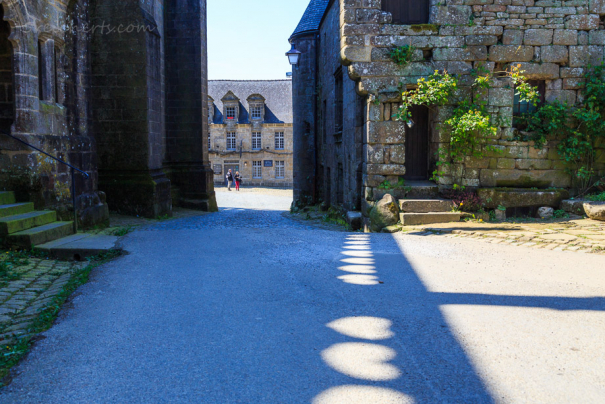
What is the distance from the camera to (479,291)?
4.47 metres

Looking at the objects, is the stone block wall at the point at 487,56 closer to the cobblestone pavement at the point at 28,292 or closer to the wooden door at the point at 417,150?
the wooden door at the point at 417,150

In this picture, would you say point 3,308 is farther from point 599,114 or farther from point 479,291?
point 599,114

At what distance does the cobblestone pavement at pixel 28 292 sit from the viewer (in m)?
3.64

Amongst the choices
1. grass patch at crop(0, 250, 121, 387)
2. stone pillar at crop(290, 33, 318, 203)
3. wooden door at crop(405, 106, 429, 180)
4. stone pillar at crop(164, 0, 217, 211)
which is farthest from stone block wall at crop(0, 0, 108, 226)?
stone pillar at crop(290, 33, 318, 203)

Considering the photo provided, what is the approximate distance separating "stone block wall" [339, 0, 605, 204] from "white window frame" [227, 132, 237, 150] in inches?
1344

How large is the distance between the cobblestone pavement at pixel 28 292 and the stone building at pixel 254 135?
1435 inches

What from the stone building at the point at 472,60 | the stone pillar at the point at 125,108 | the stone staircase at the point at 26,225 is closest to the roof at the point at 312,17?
the stone pillar at the point at 125,108

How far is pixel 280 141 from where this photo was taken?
138 ft

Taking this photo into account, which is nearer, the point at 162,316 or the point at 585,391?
the point at 585,391

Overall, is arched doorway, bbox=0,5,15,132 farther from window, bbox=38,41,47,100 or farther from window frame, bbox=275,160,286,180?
window frame, bbox=275,160,286,180

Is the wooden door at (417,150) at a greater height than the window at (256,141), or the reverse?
the window at (256,141)

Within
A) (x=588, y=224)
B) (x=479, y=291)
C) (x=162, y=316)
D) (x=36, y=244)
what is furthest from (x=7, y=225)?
(x=588, y=224)

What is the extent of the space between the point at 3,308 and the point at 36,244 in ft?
7.61

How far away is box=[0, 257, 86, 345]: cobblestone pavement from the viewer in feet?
11.9
